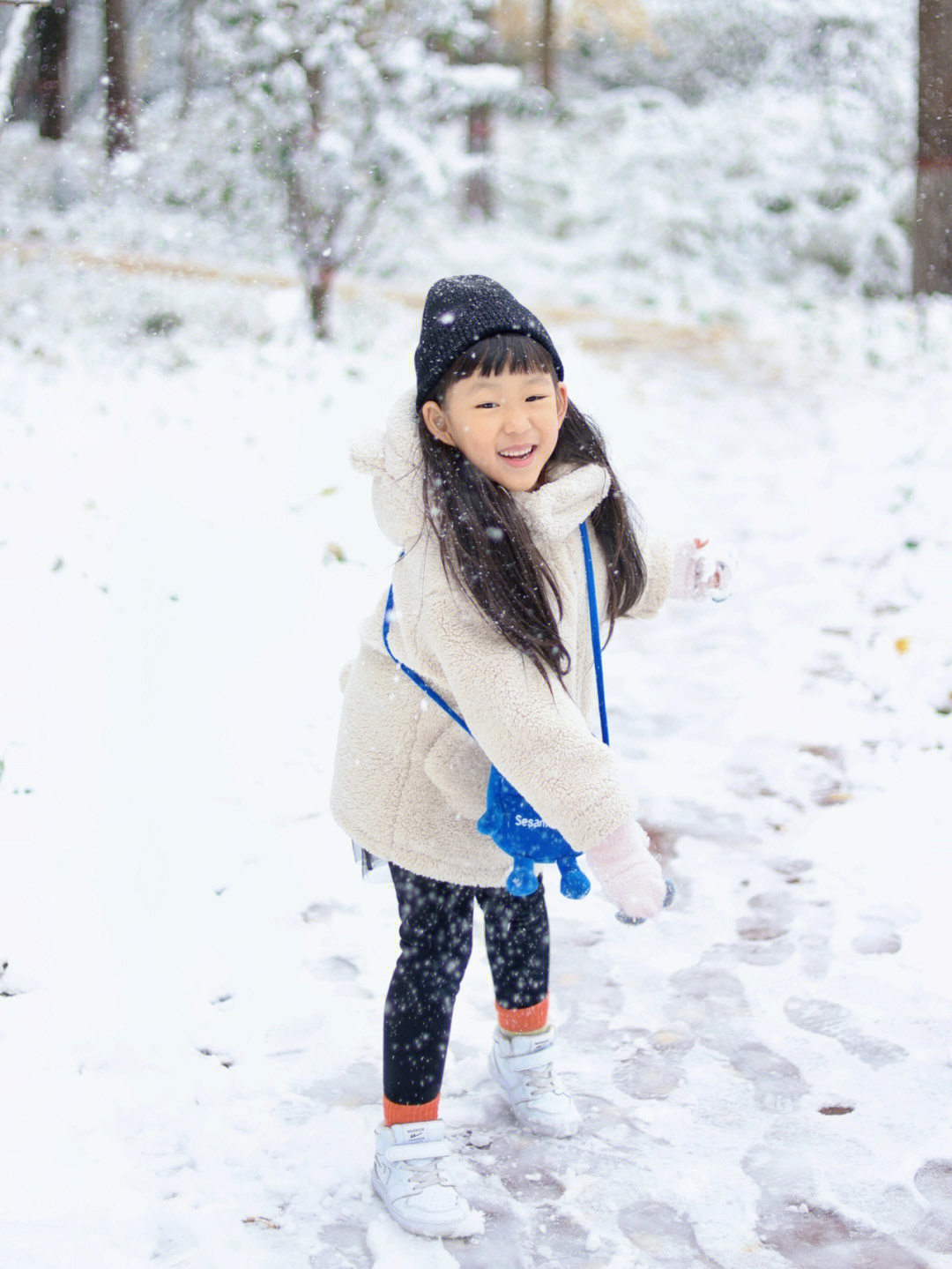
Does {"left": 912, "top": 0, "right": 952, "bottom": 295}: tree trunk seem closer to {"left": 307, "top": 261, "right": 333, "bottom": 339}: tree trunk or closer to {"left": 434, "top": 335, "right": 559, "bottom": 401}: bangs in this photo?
{"left": 307, "top": 261, "right": 333, "bottom": 339}: tree trunk

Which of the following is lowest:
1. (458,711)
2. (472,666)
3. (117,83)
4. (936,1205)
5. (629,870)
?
(936,1205)

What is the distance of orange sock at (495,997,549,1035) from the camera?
2.46 meters

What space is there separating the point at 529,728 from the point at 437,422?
0.55m

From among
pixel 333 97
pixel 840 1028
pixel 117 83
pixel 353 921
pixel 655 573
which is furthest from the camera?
pixel 117 83

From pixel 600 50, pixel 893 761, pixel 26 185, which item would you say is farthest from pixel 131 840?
pixel 600 50

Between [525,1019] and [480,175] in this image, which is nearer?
[525,1019]

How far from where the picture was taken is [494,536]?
6.27 ft

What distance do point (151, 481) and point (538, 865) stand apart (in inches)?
162

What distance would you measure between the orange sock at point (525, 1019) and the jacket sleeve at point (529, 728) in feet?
2.48

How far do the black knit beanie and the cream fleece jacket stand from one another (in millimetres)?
98

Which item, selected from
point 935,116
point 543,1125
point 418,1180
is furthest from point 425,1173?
point 935,116

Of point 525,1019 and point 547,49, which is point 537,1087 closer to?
point 525,1019

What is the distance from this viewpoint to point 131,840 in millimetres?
3291

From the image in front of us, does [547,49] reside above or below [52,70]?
above
